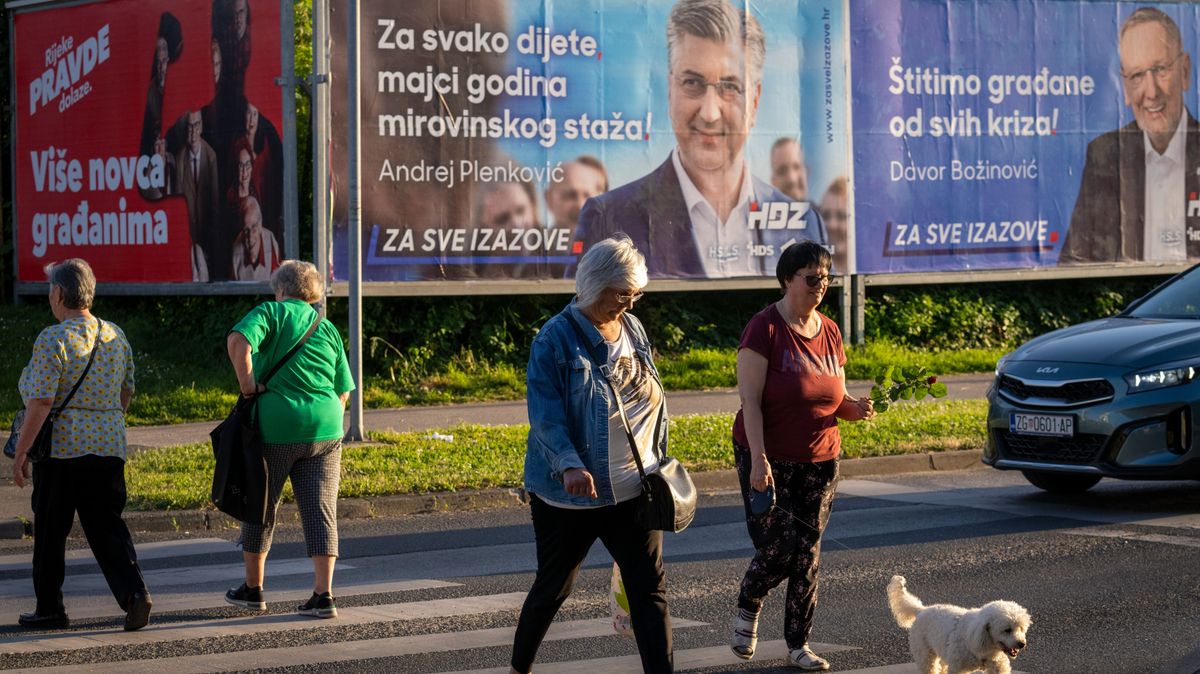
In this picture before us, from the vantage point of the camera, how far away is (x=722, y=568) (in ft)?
30.4

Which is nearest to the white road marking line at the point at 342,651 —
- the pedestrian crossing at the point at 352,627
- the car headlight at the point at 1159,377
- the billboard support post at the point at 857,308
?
the pedestrian crossing at the point at 352,627

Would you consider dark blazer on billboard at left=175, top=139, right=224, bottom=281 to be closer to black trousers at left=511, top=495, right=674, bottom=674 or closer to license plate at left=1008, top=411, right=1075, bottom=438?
license plate at left=1008, top=411, right=1075, bottom=438

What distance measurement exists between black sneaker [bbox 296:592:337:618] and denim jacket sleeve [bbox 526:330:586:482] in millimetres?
2638

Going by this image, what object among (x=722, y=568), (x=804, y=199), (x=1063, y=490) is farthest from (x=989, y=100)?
(x=722, y=568)

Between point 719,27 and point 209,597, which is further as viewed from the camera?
point 719,27

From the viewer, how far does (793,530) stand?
22.1 feet

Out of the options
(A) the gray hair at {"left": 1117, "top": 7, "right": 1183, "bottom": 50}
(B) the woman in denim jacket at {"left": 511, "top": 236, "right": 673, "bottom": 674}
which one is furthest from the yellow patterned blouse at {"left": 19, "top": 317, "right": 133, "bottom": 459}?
(A) the gray hair at {"left": 1117, "top": 7, "right": 1183, "bottom": 50}

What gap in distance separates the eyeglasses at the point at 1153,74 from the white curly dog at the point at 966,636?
18.7 meters

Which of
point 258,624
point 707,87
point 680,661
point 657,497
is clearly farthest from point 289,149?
point 657,497

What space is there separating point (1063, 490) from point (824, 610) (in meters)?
4.70

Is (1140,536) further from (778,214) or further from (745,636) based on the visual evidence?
(778,214)

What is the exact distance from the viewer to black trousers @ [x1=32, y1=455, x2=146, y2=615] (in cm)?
757

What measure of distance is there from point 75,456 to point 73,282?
835mm

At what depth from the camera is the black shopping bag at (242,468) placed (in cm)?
763
